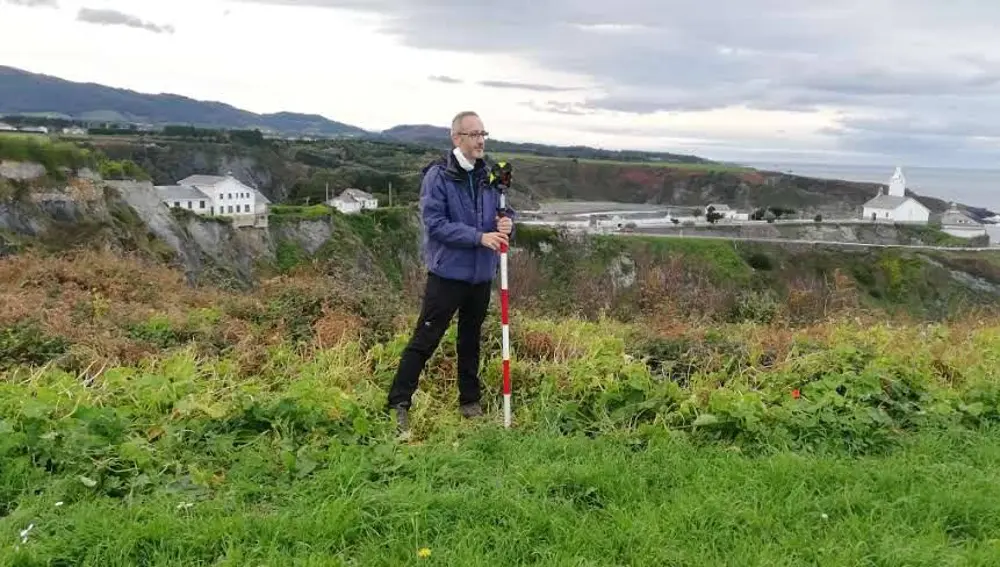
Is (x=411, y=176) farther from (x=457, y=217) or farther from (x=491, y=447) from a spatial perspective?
(x=491, y=447)

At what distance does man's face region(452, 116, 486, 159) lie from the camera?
531 cm

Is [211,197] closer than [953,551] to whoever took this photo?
No

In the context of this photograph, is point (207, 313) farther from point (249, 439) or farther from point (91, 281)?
point (249, 439)

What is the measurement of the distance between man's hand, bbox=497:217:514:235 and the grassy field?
125 cm

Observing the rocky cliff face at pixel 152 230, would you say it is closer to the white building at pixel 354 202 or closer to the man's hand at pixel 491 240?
the white building at pixel 354 202

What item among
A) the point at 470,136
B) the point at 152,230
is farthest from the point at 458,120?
the point at 152,230

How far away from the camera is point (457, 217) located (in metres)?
5.41

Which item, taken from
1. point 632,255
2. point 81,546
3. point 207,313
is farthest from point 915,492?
point 632,255

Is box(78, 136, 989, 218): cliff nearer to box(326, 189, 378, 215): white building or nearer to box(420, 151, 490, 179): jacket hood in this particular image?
box(326, 189, 378, 215): white building

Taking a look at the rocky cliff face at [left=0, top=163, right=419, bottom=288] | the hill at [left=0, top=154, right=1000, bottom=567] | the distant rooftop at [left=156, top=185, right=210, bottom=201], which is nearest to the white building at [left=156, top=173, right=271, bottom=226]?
the distant rooftop at [left=156, top=185, right=210, bottom=201]

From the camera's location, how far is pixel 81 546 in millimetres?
3586

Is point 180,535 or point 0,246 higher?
point 180,535

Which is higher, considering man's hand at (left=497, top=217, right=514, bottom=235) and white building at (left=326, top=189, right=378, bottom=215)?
man's hand at (left=497, top=217, right=514, bottom=235)

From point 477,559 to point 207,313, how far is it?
5430 mm
